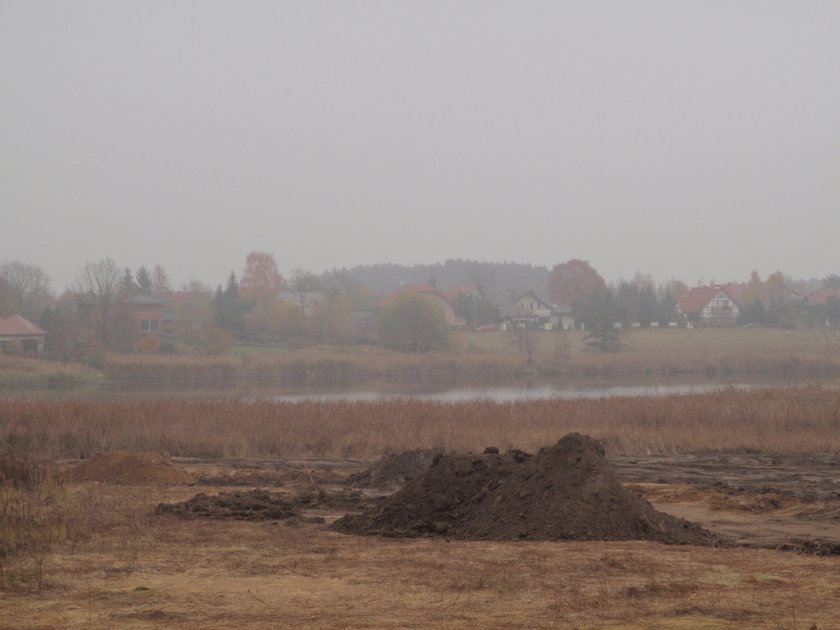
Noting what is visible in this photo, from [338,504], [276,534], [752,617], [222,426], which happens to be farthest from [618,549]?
[222,426]

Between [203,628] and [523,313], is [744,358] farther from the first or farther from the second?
[203,628]

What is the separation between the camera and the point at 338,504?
14617 millimetres

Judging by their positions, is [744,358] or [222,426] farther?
[744,358]

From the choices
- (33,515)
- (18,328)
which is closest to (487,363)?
(18,328)

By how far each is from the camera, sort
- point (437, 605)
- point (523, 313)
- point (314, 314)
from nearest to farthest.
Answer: point (437, 605)
point (314, 314)
point (523, 313)

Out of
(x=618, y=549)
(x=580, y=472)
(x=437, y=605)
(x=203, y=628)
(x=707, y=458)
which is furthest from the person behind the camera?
(x=707, y=458)

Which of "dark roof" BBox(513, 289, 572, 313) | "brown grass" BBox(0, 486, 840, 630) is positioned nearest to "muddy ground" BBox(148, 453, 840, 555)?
"brown grass" BBox(0, 486, 840, 630)

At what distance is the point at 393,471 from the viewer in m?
17.1

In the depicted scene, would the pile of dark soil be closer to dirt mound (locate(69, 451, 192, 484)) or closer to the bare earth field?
the bare earth field

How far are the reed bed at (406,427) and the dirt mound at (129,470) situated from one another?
13.5 feet

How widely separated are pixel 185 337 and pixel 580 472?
215 feet

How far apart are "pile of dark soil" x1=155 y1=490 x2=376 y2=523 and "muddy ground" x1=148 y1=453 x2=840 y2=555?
0.46 feet

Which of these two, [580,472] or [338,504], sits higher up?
[580,472]

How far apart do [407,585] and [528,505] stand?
336 cm
